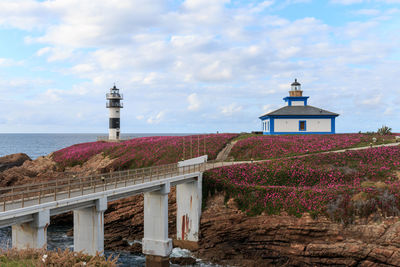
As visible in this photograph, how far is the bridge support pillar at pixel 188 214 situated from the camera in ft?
115

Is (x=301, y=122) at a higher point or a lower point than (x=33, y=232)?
higher

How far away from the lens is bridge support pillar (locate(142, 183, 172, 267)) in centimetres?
3047

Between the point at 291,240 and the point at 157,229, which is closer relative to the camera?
the point at 291,240

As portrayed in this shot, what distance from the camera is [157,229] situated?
30781 millimetres

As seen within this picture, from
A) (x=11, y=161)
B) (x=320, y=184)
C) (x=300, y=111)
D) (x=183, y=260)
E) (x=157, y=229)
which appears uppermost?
(x=300, y=111)

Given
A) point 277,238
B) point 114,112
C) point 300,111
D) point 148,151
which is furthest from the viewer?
point 114,112

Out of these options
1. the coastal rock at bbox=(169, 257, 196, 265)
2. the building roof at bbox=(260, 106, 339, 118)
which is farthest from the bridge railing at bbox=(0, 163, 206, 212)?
the building roof at bbox=(260, 106, 339, 118)

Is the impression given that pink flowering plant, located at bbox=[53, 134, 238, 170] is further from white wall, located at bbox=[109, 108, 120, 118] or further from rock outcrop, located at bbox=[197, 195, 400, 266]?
rock outcrop, located at bbox=[197, 195, 400, 266]

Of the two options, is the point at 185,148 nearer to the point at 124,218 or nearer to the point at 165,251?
the point at 124,218

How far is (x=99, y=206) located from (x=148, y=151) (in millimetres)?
31661

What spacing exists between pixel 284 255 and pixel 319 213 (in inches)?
188

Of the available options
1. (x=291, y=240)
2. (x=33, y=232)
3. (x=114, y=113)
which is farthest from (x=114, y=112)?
(x=33, y=232)

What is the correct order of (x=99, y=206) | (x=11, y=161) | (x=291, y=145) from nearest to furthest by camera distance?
1. (x=99, y=206)
2. (x=291, y=145)
3. (x=11, y=161)

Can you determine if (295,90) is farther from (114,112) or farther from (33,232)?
(33,232)
